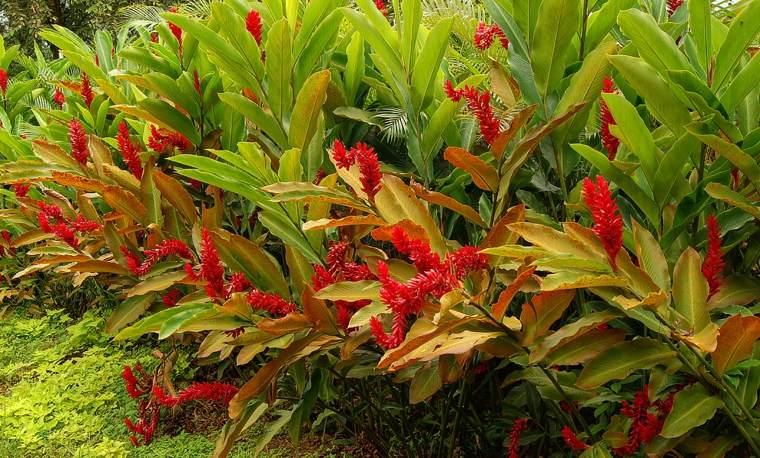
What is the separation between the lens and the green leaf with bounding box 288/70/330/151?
177cm

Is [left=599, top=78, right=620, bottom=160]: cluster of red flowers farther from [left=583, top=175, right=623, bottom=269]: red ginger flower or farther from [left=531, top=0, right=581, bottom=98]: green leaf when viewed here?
[left=583, top=175, right=623, bottom=269]: red ginger flower

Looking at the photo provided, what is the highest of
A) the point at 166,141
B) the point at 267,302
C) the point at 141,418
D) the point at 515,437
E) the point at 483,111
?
the point at 483,111

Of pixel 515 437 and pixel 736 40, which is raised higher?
pixel 736 40

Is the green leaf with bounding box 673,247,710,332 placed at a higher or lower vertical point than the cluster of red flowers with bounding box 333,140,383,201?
lower

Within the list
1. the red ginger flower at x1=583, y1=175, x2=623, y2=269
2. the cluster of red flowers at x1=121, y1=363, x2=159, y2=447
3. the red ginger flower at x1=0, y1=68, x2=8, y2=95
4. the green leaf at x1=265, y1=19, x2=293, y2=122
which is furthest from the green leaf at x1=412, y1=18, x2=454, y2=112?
the red ginger flower at x1=0, y1=68, x2=8, y2=95

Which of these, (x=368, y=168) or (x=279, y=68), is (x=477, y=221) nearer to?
(x=368, y=168)

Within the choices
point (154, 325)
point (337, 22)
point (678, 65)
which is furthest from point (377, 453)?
point (678, 65)

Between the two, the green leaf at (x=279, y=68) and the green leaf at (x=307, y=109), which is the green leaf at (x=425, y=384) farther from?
the green leaf at (x=279, y=68)

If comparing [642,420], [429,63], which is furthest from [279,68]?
[642,420]

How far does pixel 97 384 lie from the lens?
132 inches

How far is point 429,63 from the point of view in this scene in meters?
1.70

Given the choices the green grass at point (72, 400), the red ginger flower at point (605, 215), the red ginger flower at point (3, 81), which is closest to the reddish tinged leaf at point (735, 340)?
the red ginger flower at point (605, 215)

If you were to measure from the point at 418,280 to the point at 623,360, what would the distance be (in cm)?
49

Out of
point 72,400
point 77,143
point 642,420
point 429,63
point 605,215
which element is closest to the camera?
point 605,215
